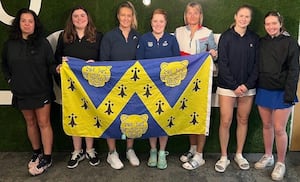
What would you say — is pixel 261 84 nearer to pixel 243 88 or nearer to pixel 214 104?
pixel 243 88

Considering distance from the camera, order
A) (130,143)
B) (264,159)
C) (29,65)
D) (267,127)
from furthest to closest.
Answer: (130,143) < (264,159) < (267,127) < (29,65)

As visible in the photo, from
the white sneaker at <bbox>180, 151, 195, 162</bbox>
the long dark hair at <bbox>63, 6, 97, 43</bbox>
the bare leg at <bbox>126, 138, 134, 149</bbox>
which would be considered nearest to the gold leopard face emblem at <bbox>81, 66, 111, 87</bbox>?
the long dark hair at <bbox>63, 6, 97, 43</bbox>

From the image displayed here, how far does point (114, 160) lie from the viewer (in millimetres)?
3139

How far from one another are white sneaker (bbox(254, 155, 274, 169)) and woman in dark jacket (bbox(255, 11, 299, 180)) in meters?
0.14

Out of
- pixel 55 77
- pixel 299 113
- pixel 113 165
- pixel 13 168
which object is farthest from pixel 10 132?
pixel 299 113

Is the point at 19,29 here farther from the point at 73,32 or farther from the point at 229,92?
the point at 229,92

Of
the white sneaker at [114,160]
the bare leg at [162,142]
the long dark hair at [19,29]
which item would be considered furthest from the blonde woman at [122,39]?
the white sneaker at [114,160]

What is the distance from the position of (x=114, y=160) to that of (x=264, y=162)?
1.29 m

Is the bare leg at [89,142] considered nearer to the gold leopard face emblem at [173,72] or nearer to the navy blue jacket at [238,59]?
the gold leopard face emblem at [173,72]

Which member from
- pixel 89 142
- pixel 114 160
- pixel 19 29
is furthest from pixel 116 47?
pixel 114 160

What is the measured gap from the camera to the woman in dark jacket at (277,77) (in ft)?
8.92

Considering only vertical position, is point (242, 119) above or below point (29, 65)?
below

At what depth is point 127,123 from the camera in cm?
293

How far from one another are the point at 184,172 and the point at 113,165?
608mm
